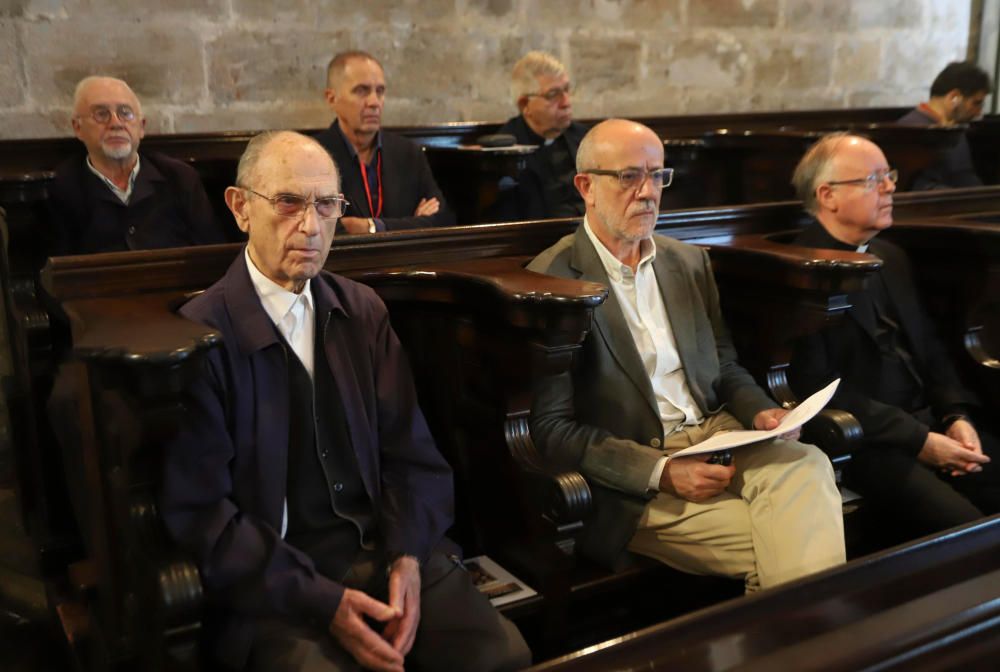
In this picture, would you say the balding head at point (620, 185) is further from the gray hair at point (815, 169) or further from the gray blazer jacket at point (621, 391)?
the gray hair at point (815, 169)

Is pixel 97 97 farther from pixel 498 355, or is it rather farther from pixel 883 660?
pixel 883 660

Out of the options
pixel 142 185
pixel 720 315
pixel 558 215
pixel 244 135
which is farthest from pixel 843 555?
pixel 244 135

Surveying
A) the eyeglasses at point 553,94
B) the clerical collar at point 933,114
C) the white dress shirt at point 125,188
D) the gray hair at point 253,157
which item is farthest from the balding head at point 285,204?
the clerical collar at point 933,114

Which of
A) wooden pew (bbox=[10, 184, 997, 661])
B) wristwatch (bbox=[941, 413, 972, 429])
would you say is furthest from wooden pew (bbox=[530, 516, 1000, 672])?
wristwatch (bbox=[941, 413, 972, 429])

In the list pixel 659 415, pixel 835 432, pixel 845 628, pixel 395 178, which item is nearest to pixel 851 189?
pixel 835 432

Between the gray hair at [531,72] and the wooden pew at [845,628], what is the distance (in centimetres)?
309

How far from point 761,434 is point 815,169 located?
105 centimetres

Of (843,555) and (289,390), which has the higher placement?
(289,390)

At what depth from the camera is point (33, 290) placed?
100 inches

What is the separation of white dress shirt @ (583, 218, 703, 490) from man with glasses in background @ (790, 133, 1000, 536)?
0.43 metres

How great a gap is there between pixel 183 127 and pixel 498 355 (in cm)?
259

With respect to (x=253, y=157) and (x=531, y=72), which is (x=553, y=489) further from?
(x=531, y=72)

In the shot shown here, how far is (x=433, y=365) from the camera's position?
230 centimetres

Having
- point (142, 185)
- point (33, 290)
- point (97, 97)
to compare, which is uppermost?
point (97, 97)
